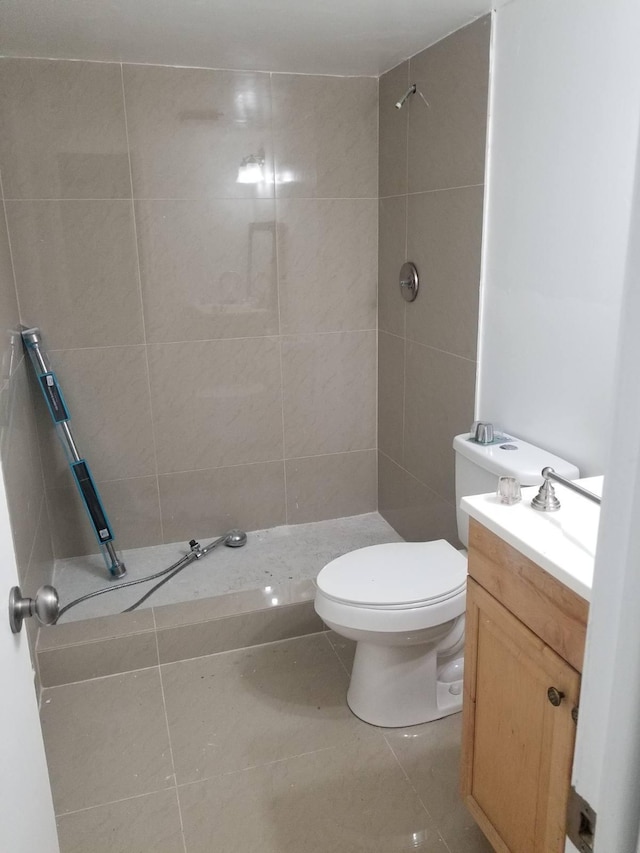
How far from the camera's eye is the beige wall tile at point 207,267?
99.5 inches

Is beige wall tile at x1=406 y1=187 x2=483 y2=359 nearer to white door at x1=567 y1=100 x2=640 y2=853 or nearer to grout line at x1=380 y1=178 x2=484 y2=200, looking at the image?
grout line at x1=380 y1=178 x2=484 y2=200

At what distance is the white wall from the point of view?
4.96 ft

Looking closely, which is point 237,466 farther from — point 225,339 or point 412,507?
point 412,507

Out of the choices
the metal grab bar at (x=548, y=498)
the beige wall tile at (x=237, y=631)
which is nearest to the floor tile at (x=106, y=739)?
the beige wall tile at (x=237, y=631)

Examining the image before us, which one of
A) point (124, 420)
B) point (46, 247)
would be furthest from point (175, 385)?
point (46, 247)

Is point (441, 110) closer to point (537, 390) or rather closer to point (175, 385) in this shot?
point (537, 390)

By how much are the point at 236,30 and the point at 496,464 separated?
4.85 feet

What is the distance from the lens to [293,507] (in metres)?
2.99

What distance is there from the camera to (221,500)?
2871 mm

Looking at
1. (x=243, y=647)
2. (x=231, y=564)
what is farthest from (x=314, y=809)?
(x=231, y=564)

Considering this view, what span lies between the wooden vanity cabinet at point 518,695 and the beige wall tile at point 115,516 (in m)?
1.69

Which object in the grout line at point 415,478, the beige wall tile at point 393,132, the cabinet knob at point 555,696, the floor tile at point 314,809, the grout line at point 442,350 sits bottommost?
the floor tile at point 314,809

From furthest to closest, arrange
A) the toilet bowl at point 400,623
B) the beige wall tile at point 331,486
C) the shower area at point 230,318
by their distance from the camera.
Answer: the beige wall tile at point 331,486
the shower area at point 230,318
the toilet bowl at point 400,623

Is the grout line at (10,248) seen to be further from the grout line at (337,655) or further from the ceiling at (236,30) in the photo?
the grout line at (337,655)
